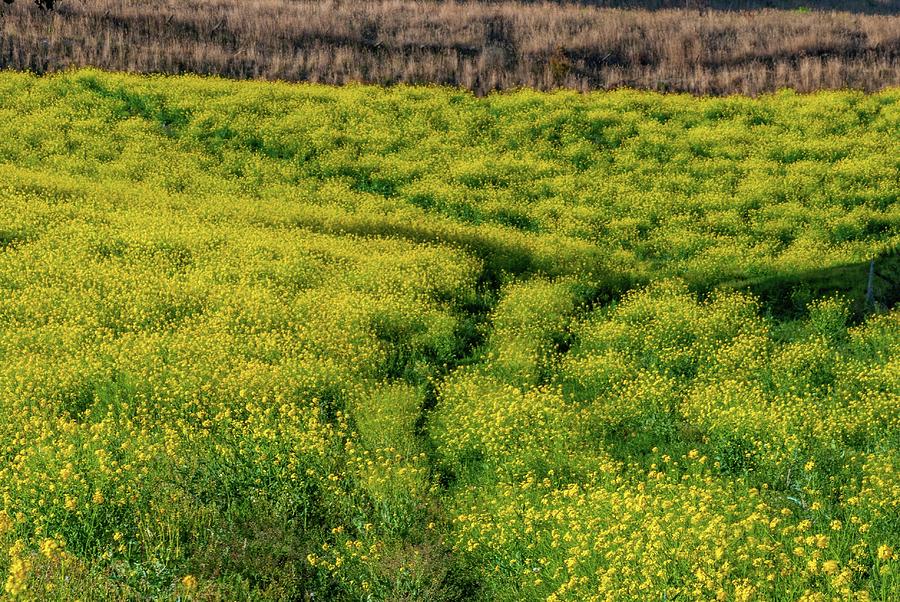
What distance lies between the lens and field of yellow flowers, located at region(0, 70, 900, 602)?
7828mm

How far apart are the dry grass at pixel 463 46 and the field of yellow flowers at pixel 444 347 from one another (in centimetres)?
279

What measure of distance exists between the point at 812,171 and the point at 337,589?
19363 mm

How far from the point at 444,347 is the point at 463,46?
21.0m

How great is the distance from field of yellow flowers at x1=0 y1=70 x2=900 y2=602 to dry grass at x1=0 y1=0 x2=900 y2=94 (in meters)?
2.79

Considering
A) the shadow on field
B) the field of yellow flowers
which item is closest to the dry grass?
the field of yellow flowers

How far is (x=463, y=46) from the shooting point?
32.1m

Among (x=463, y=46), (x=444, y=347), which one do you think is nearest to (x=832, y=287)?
(x=444, y=347)

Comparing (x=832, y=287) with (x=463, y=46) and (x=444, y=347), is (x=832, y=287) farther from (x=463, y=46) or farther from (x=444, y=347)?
(x=463, y=46)

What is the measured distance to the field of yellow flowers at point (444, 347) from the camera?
783cm

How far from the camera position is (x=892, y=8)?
46.9 m

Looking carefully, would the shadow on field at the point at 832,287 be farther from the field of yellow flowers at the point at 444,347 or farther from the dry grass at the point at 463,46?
the dry grass at the point at 463,46

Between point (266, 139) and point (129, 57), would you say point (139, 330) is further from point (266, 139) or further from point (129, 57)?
point (129, 57)

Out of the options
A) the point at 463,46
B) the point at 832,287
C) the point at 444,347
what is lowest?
the point at 444,347

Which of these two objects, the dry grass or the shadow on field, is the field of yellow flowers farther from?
the dry grass
